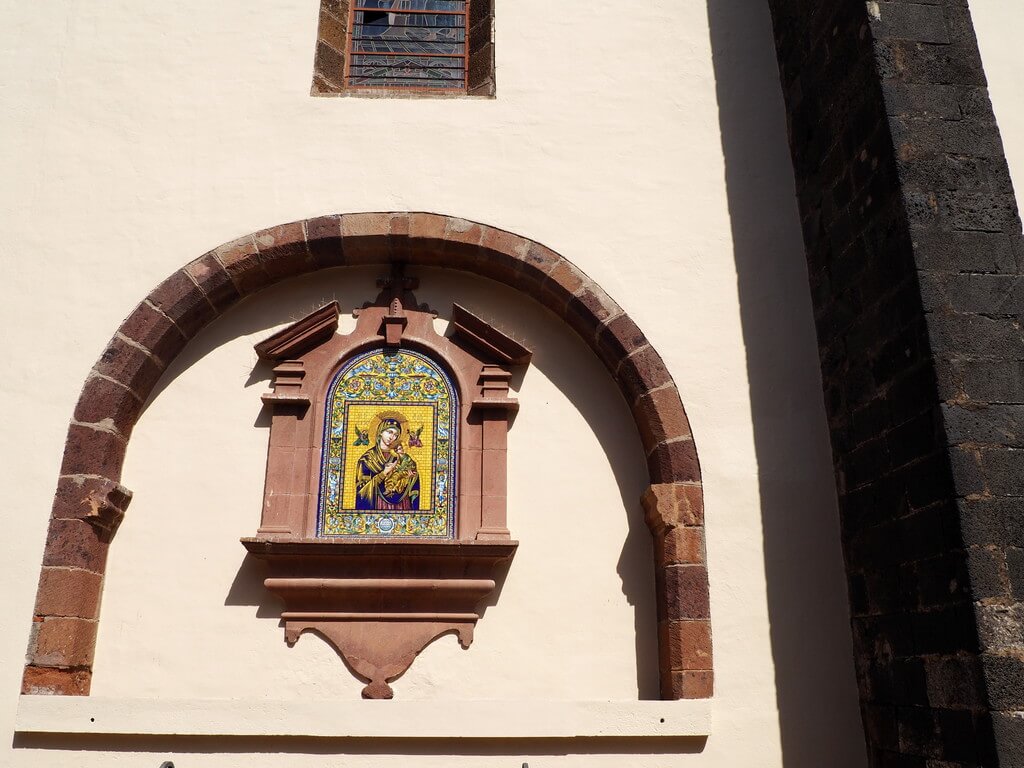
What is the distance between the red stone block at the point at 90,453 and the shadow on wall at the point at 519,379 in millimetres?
385

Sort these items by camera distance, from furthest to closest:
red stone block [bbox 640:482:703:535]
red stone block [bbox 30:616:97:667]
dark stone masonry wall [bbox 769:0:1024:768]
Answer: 1. red stone block [bbox 640:482:703:535]
2. red stone block [bbox 30:616:97:667]
3. dark stone masonry wall [bbox 769:0:1024:768]

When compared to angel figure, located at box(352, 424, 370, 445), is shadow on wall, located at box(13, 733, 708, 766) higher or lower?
lower

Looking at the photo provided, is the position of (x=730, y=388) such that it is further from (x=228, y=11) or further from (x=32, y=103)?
(x=32, y=103)

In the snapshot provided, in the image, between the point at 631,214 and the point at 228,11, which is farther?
the point at 228,11

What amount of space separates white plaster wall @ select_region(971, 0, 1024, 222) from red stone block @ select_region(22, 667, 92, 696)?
5042 mm

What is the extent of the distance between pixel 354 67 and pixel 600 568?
328cm

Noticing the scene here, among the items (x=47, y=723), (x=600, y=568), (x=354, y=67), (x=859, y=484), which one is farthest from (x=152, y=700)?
(x=354, y=67)

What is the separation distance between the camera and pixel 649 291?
5031 millimetres

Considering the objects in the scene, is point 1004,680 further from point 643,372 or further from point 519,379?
point 519,379

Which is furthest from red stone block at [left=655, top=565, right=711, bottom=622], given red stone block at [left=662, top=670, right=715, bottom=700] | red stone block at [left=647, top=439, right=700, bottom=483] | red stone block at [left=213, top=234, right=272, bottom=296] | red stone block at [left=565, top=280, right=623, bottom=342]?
red stone block at [left=213, top=234, right=272, bottom=296]

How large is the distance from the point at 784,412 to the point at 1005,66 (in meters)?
2.27

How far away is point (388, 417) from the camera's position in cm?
496

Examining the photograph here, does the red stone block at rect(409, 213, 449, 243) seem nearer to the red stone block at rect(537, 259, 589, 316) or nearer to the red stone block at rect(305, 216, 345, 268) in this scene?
the red stone block at rect(305, 216, 345, 268)

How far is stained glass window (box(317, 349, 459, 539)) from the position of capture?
4.77 m
